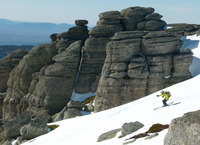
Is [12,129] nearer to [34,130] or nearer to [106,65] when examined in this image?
[34,130]

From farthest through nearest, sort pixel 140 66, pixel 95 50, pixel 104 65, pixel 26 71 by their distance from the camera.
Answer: pixel 26 71 < pixel 95 50 < pixel 104 65 < pixel 140 66

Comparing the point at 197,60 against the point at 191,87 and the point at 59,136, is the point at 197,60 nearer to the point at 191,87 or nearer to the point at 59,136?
the point at 191,87

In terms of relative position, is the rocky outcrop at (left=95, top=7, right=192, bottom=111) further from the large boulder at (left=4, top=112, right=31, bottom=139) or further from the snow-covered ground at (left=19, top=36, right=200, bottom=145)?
the large boulder at (left=4, top=112, right=31, bottom=139)

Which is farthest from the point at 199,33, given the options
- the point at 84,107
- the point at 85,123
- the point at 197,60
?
the point at 85,123

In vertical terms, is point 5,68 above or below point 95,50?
below

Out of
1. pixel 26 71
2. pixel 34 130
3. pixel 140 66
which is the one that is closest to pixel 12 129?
pixel 34 130

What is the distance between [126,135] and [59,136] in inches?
589

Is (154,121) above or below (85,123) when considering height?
above

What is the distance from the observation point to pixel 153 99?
34531 millimetres

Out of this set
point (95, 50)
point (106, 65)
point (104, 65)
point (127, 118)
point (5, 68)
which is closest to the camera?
point (127, 118)

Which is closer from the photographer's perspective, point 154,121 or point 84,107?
point 154,121

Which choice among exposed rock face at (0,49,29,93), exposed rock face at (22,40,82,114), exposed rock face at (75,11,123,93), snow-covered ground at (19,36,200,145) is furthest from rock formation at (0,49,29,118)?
snow-covered ground at (19,36,200,145)

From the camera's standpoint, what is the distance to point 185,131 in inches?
391

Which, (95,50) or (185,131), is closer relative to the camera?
(185,131)
